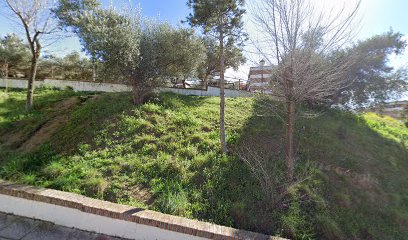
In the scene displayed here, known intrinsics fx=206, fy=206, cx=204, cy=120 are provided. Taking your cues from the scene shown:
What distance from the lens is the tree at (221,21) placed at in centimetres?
484

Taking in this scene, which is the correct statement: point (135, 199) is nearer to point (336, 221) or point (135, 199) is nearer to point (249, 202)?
point (249, 202)

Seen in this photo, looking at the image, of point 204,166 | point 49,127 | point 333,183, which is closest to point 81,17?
point 49,127

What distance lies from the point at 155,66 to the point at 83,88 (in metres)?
7.32

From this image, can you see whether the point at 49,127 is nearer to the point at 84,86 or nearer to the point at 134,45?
the point at 134,45

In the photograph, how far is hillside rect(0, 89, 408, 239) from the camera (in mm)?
3252

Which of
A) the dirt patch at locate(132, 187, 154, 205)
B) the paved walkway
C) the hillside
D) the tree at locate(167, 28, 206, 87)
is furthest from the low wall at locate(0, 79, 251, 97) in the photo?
the paved walkway

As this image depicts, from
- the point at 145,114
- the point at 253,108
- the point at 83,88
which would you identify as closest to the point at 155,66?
the point at 145,114

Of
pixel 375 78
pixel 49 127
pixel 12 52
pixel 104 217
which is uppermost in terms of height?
pixel 12 52

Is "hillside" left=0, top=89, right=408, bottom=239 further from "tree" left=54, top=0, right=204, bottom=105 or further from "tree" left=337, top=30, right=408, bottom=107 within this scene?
"tree" left=337, top=30, right=408, bottom=107

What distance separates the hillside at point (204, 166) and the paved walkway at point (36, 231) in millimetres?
567

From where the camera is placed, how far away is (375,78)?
9164 millimetres

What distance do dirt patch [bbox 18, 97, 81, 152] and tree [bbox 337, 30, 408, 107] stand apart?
35.4ft

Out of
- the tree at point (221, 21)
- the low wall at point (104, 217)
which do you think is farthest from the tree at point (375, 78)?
the low wall at point (104, 217)

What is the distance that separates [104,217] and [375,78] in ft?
37.6
